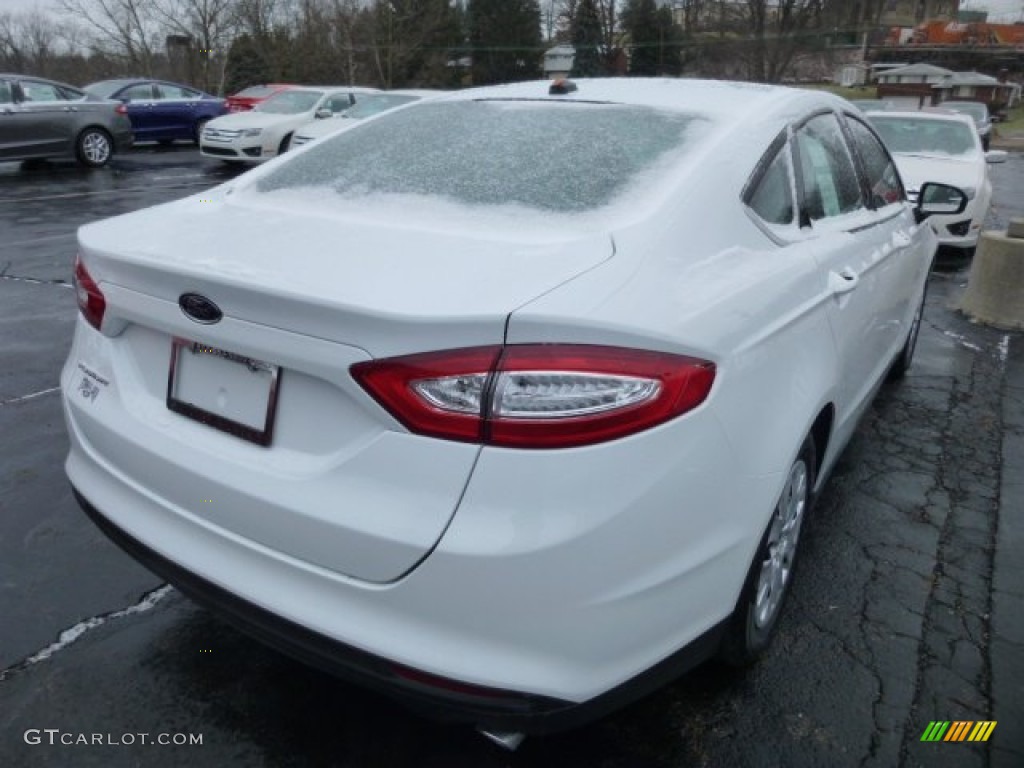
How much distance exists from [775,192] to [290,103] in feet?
54.6

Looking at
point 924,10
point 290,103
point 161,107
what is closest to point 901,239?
point 290,103

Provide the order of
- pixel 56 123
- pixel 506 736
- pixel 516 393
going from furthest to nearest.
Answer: pixel 56 123 < pixel 506 736 < pixel 516 393

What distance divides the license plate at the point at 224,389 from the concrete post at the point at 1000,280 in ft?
20.5

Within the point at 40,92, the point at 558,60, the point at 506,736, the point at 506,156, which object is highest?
the point at 506,156

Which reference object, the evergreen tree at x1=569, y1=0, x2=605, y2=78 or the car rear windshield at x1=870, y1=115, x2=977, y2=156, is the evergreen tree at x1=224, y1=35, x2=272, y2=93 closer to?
the evergreen tree at x1=569, y1=0, x2=605, y2=78

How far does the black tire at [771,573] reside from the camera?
7.51 ft

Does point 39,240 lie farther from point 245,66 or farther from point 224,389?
point 245,66

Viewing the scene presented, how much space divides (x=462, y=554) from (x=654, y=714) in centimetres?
107

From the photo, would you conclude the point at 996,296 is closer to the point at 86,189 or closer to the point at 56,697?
the point at 56,697

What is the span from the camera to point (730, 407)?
1.93 meters

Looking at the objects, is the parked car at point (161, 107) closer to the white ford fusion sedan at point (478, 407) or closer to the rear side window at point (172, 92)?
the rear side window at point (172, 92)

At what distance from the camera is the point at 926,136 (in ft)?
32.7

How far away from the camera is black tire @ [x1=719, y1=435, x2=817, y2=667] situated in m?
A: 2.29

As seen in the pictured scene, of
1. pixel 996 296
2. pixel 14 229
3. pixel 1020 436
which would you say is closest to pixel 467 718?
pixel 1020 436
